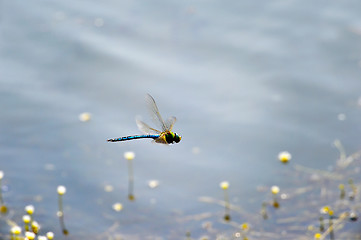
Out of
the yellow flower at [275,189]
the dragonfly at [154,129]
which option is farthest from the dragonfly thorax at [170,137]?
the yellow flower at [275,189]

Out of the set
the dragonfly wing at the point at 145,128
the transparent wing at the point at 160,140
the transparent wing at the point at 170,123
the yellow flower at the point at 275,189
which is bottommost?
the transparent wing at the point at 160,140

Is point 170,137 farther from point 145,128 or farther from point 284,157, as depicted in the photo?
point 284,157

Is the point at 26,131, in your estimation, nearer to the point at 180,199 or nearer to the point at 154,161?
the point at 154,161

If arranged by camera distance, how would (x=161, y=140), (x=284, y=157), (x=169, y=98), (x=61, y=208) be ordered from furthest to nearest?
(x=169, y=98) < (x=284, y=157) < (x=61, y=208) < (x=161, y=140)

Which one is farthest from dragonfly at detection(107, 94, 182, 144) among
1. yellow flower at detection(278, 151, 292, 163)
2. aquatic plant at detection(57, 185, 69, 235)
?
yellow flower at detection(278, 151, 292, 163)

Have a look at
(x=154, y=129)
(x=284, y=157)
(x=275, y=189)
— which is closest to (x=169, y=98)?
(x=284, y=157)

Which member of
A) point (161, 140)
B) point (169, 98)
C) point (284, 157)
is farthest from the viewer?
point (169, 98)

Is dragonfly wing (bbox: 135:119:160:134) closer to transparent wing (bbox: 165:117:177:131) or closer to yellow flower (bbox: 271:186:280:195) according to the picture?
transparent wing (bbox: 165:117:177:131)

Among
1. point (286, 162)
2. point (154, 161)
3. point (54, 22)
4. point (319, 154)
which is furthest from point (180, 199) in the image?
point (54, 22)

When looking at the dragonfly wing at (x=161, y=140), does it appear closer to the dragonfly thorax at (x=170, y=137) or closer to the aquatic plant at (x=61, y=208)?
the dragonfly thorax at (x=170, y=137)
